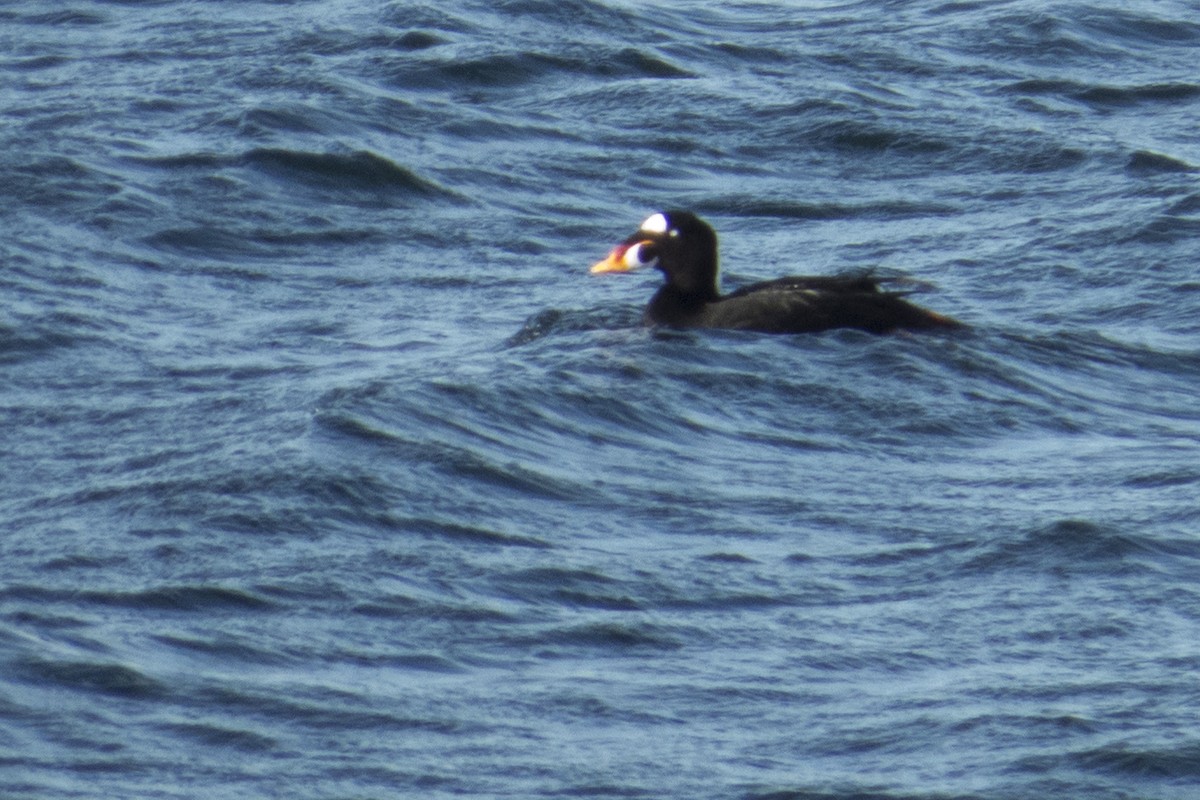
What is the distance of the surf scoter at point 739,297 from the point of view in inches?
443

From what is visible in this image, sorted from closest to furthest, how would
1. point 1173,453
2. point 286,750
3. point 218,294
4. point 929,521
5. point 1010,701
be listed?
point 286,750, point 1010,701, point 929,521, point 1173,453, point 218,294

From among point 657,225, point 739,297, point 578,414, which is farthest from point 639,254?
point 578,414

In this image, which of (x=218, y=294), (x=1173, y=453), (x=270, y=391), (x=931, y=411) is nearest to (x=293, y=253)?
(x=218, y=294)

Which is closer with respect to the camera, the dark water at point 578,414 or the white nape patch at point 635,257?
the dark water at point 578,414

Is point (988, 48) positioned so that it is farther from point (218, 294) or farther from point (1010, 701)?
point (1010, 701)

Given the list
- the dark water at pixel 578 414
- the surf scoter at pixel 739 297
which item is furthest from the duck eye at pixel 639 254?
the dark water at pixel 578 414

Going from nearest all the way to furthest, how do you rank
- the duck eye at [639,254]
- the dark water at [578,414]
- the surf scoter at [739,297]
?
the dark water at [578,414] < the surf scoter at [739,297] < the duck eye at [639,254]

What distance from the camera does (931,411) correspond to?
1034 cm

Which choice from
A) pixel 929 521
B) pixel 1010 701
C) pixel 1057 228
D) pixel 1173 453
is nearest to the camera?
pixel 1010 701

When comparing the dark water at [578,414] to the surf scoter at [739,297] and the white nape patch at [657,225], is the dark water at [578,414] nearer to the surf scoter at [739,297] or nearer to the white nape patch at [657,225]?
the surf scoter at [739,297]

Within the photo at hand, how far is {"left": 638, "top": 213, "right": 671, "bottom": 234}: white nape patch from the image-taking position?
39.0 feet

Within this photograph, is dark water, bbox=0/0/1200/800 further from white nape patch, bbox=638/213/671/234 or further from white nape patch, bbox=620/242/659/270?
white nape patch, bbox=638/213/671/234

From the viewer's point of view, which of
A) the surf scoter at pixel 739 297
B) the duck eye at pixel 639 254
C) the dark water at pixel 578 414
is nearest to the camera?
the dark water at pixel 578 414

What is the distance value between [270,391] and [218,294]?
1.74m
